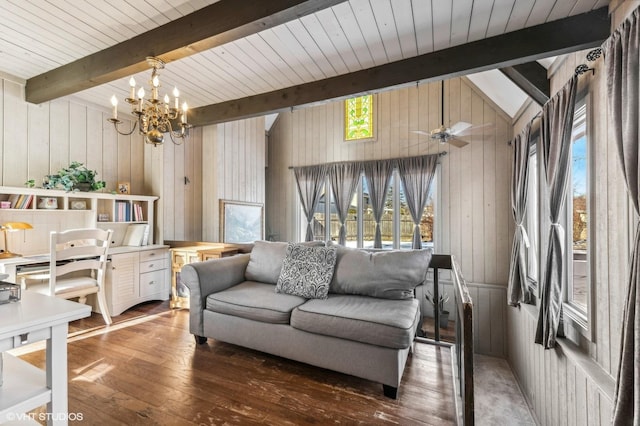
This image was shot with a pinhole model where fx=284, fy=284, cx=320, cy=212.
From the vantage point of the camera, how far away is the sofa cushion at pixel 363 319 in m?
1.88

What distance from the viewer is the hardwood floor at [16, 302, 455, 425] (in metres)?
1.71

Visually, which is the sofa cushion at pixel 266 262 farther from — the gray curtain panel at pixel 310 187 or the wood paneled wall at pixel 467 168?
the wood paneled wall at pixel 467 168

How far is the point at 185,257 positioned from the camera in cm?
383

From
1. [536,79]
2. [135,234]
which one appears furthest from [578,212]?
[135,234]

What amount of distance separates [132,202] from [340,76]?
3.30 meters

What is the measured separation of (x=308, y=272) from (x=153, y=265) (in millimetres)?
2530

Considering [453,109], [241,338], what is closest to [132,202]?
[241,338]

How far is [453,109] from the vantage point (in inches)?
189

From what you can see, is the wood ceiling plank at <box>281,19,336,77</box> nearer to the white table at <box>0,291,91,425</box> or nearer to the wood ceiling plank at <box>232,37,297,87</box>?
the wood ceiling plank at <box>232,37,297,87</box>

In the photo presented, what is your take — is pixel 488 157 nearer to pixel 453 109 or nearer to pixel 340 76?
pixel 453 109

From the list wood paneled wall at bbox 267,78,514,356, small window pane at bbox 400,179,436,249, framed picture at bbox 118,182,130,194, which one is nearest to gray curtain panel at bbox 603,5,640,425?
wood paneled wall at bbox 267,78,514,356

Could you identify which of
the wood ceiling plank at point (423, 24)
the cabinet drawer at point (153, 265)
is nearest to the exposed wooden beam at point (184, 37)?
the wood ceiling plank at point (423, 24)

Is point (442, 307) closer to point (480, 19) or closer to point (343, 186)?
point (343, 186)

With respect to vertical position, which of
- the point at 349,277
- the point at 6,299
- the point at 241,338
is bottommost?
the point at 241,338
